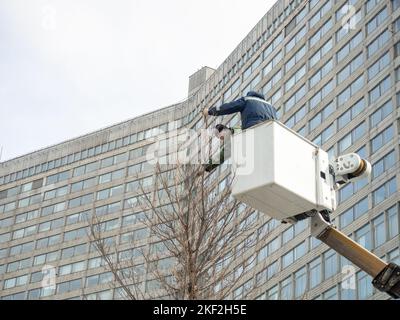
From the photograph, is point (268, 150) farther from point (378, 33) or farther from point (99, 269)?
point (99, 269)

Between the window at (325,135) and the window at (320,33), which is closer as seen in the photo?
the window at (325,135)

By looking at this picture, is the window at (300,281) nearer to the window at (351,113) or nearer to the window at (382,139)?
the window at (382,139)

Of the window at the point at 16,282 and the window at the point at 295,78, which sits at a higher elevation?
the window at the point at 295,78

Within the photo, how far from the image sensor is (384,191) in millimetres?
53938

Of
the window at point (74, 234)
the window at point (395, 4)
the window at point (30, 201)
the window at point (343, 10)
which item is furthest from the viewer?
the window at point (30, 201)

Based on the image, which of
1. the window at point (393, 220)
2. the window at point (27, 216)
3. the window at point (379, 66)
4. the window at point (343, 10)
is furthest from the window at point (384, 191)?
the window at point (27, 216)

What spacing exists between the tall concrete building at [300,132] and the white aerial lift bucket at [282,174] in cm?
2283

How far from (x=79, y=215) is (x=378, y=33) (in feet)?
139

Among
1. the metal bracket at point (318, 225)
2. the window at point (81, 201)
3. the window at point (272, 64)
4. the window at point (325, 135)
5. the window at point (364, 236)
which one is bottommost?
the metal bracket at point (318, 225)

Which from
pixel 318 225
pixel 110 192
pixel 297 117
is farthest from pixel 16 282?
pixel 318 225

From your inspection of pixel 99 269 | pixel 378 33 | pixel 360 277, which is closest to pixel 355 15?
pixel 378 33

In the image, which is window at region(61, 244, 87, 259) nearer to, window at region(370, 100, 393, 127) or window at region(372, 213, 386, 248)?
window at region(370, 100, 393, 127)

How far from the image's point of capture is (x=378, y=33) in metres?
60.5

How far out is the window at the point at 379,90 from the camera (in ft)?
188
